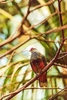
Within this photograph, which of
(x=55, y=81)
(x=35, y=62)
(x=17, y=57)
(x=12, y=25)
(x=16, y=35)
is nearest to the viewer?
(x=16, y=35)

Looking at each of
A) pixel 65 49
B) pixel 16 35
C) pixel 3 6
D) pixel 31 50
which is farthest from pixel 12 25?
pixel 16 35

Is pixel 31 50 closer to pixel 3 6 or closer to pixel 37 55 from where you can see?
pixel 37 55

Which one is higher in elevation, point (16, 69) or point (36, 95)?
point (16, 69)

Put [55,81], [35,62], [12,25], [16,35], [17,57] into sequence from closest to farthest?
1. [16,35]
2. [35,62]
3. [55,81]
4. [17,57]
5. [12,25]

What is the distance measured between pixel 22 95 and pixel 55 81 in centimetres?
23

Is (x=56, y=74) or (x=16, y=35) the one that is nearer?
(x=16, y=35)

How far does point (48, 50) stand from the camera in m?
1.77

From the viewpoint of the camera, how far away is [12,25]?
2.10m

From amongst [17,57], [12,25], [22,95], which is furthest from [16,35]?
[12,25]

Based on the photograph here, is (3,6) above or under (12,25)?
above

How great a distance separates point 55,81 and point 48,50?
206 mm

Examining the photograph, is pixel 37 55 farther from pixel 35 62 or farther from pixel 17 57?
pixel 17 57

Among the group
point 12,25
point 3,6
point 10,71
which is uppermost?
point 3,6

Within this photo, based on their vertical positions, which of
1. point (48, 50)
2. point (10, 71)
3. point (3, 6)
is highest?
point (3, 6)
